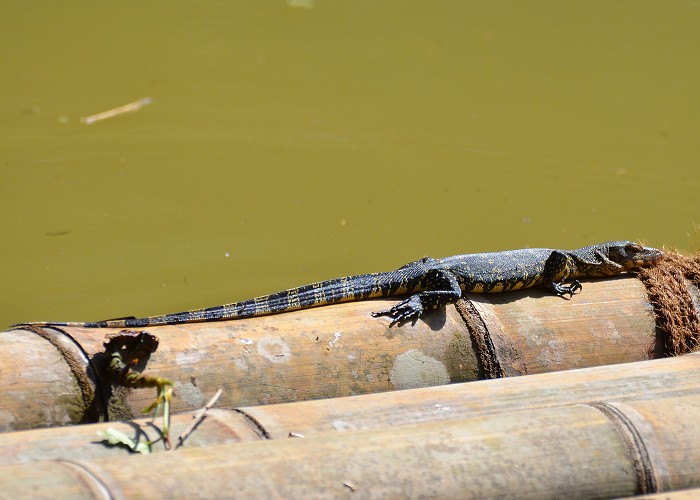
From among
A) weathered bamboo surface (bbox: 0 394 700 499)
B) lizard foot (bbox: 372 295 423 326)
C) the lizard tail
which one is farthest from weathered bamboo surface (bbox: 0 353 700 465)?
the lizard tail

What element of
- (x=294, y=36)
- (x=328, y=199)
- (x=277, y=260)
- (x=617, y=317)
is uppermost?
(x=294, y=36)

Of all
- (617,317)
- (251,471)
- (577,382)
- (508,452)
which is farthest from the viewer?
(617,317)

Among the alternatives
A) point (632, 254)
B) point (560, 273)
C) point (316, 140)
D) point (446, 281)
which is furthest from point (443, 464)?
point (316, 140)

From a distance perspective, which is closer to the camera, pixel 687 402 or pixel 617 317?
pixel 687 402

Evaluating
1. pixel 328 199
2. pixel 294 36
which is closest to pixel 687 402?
pixel 328 199

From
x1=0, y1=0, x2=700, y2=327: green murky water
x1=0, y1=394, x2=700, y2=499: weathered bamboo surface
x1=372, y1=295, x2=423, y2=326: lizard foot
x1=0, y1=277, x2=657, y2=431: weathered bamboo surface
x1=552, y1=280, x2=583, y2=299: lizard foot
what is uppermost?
x1=0, y1=0, x2=700, y2=327: green murky water

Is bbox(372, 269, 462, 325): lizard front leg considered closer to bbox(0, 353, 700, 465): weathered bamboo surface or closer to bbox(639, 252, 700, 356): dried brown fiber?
bbox(0, 353, 700, 465): weathered bamboo surface

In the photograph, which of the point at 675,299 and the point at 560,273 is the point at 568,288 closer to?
the point at 560,273

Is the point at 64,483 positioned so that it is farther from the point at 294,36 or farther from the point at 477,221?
the point at 294,36
